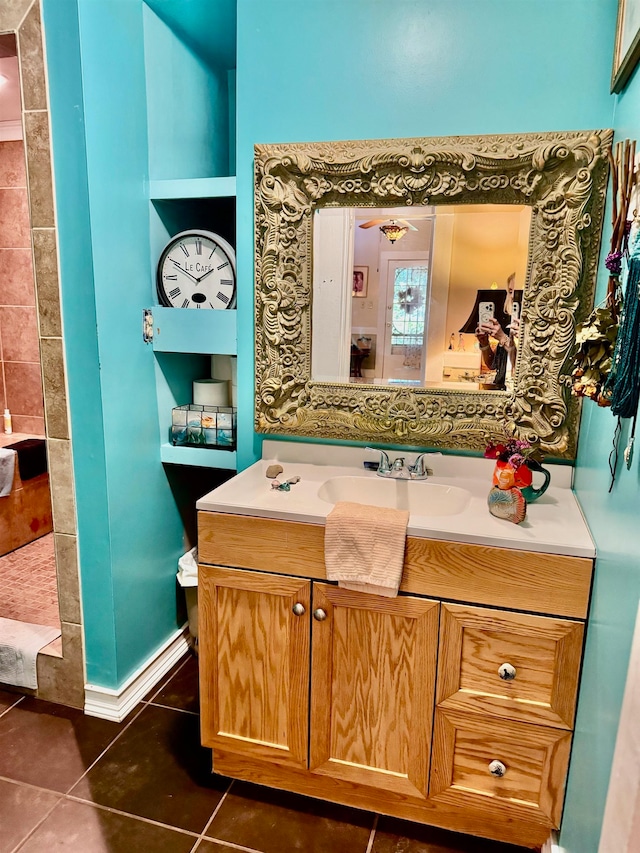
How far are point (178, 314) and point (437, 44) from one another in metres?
1.08

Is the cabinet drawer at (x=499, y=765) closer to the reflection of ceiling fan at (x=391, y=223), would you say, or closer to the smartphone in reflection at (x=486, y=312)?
the smartphone in reflection at (x=486, y=312)

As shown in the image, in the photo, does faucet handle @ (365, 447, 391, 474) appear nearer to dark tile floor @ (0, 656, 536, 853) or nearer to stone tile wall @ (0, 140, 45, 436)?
dark tile floor @ (0, 656, 536, 853)

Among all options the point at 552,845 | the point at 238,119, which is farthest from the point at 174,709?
the point at 238,119

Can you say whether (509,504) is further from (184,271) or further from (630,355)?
(184,271)

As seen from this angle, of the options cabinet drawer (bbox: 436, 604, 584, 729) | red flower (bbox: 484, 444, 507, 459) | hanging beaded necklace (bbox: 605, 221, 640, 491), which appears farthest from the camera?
red flower (bbox: 484, 444, 507, 459)

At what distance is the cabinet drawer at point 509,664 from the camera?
1.26m

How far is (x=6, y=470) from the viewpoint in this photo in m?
2.69

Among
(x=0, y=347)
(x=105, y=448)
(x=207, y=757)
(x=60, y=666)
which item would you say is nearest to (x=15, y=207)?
(x=0, y=347)

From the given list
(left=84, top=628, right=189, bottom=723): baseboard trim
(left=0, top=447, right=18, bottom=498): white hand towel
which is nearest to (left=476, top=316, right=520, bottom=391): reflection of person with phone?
(left=84, top=628, right=189, bottom=723): baseboard trim

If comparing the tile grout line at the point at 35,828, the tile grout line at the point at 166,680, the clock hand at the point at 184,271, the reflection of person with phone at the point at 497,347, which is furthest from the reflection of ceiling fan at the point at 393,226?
the tile grout line at the point at 35,828

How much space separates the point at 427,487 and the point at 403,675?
1.70 ft

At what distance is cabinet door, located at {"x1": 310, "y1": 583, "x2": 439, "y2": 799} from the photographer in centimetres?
137

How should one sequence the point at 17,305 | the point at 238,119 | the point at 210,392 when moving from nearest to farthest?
the point at 238,119 < the point at 210,392 < the point at 17,305

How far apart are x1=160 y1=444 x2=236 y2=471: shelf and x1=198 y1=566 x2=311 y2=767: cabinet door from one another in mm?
511
